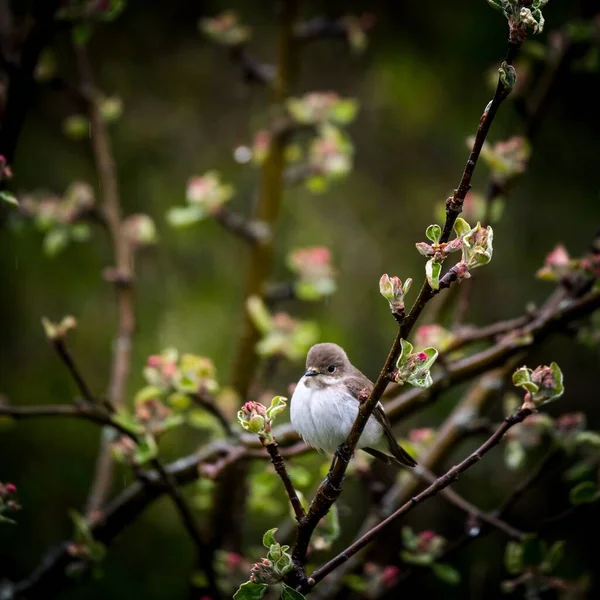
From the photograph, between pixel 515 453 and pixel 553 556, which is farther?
pixel 515 453

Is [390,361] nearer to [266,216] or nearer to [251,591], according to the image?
[251,591]

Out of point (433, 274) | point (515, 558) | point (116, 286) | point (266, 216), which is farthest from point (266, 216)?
point (433, 274)

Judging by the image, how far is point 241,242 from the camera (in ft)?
11.3

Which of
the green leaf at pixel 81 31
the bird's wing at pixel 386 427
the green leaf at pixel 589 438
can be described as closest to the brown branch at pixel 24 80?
the green leaf at pixel 81 31

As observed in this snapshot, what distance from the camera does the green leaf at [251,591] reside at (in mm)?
1092

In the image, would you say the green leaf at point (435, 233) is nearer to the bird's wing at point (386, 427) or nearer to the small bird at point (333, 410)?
the small bird at point (333, 410)

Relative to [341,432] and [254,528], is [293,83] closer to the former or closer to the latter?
[341,432]

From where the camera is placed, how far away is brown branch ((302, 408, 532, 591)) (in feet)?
3.24

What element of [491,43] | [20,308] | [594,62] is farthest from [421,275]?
[20,308]

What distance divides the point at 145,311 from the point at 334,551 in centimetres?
145

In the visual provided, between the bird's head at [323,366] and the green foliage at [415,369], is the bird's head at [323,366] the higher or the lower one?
the higher one

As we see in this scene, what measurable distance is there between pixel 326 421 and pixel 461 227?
654mm

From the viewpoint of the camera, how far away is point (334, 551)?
3.22 metres

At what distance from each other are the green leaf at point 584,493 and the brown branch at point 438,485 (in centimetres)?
67
